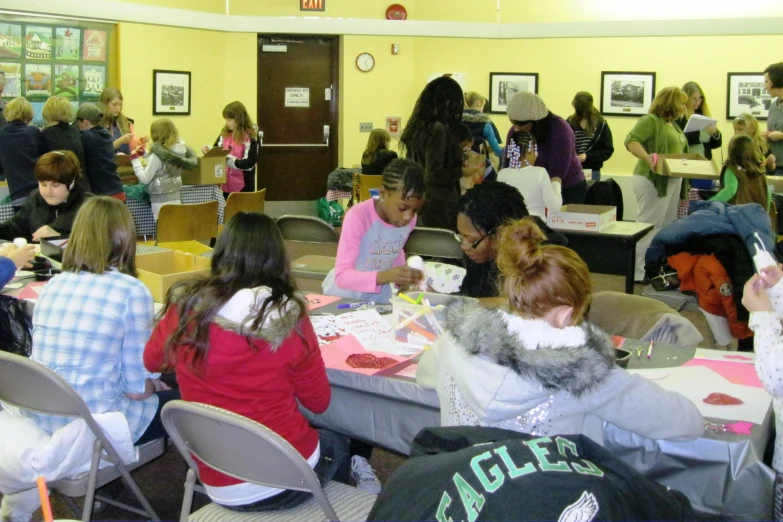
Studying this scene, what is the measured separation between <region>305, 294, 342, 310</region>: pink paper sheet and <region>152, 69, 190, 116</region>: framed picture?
18.1ft

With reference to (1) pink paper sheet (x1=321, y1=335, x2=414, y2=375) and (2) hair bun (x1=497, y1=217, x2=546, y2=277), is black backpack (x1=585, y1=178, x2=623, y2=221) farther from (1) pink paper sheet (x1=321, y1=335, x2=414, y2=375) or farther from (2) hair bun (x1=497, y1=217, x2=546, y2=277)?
(2) hair bun (x1=497, y1=217, x2=546, y2=277)

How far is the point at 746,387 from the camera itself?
2240mm

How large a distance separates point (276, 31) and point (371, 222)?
5.96m

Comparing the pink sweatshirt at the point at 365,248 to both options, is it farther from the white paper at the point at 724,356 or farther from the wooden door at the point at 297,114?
the wooden door at the point at 297,114

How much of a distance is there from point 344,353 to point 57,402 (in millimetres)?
822

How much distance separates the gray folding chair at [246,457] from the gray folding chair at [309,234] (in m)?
2.19

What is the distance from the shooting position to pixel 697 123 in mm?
7016

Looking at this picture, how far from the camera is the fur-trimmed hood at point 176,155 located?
6.38 meters

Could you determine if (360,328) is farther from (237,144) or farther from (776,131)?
(776,131)

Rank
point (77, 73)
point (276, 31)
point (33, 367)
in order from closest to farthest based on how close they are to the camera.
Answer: point (33, 367), point (77, 73), point (276, 31)

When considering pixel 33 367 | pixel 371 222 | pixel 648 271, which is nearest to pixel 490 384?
A: pixel 33 367

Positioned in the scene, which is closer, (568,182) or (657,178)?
(568,182)

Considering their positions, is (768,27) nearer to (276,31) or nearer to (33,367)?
(276,31)

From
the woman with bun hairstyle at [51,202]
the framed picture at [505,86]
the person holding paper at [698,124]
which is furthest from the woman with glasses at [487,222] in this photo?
the framed picture at [505,86]
